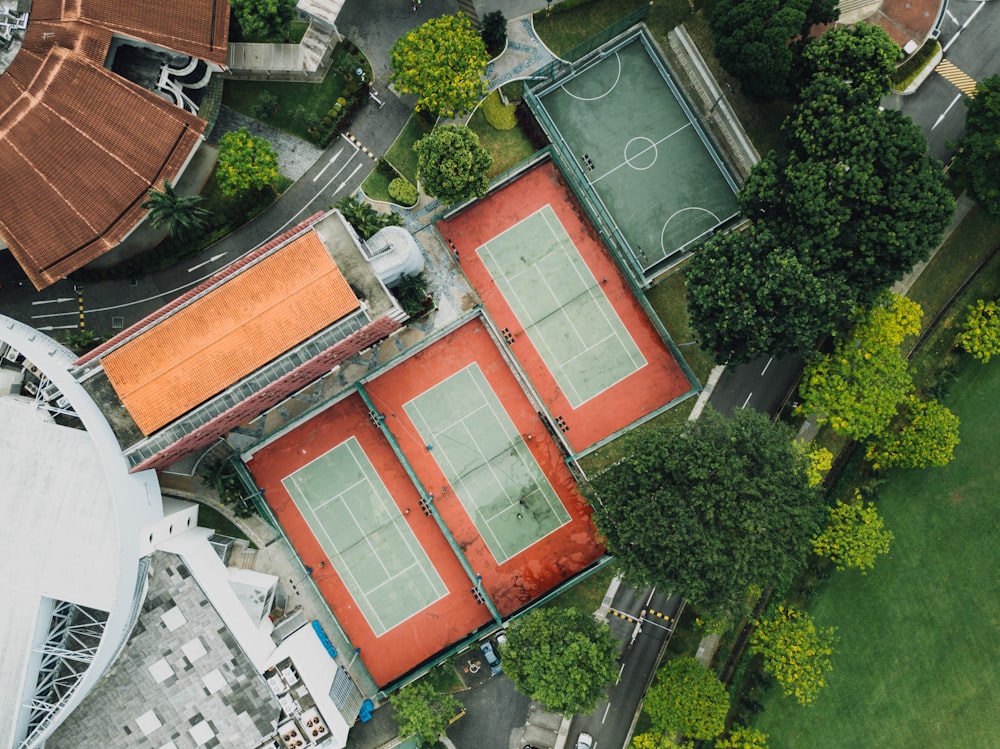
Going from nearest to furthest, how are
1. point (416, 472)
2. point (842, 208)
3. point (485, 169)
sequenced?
point (842, 208) → point (485, 169) → point (416, 472)

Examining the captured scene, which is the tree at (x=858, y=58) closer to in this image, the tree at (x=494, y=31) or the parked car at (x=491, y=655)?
the tree at (x=494, y=31)

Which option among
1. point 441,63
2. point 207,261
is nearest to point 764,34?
point 441,63

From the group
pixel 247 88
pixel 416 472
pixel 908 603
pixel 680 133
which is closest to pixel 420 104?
pixel 247 88

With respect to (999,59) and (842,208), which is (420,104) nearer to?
(842,208)

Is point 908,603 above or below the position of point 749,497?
below

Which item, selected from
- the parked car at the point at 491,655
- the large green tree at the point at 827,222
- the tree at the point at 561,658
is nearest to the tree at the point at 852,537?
the large green tree at the point at 827,222

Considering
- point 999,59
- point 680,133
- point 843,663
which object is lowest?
point 843,663

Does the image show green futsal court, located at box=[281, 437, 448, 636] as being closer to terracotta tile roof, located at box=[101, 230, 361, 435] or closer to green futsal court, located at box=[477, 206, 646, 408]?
terracotta tile roof, located at box=[101, 230, 361, 435]
